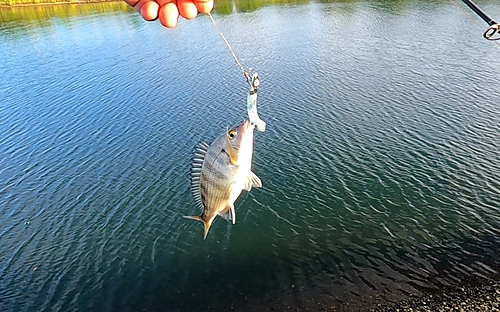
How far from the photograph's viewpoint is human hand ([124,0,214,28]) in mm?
3652

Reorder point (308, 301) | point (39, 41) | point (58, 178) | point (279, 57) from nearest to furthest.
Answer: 1. point (308, 301)
2. point (58, 178)
3. point (279, 57)
4. point (39, 41)

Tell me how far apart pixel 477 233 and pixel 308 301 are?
7.24 m

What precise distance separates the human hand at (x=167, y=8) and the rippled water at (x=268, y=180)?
10515 mm

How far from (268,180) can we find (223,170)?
1307cm

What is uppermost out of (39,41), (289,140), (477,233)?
(39,41)

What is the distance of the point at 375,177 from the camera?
16.9 m

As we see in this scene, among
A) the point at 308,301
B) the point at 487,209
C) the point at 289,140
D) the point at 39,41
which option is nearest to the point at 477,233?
the point at 487,209

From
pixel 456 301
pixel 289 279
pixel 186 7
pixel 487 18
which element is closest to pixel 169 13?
pixel 186 7

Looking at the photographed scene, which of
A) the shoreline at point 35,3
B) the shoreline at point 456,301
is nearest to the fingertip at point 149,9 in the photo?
the shoreline at point 456,301

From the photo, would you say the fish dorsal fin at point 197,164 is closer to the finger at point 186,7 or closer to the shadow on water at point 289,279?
the finger at point 186,7

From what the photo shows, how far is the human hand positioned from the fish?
1272mm

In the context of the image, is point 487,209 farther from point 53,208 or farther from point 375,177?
point 53,208

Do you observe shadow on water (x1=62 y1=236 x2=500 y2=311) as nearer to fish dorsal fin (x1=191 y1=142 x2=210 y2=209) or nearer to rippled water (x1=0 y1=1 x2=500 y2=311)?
rippled water (x1=0 y1=1 x2=500 y2=311)

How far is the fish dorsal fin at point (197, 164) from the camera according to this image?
4.35 metres
